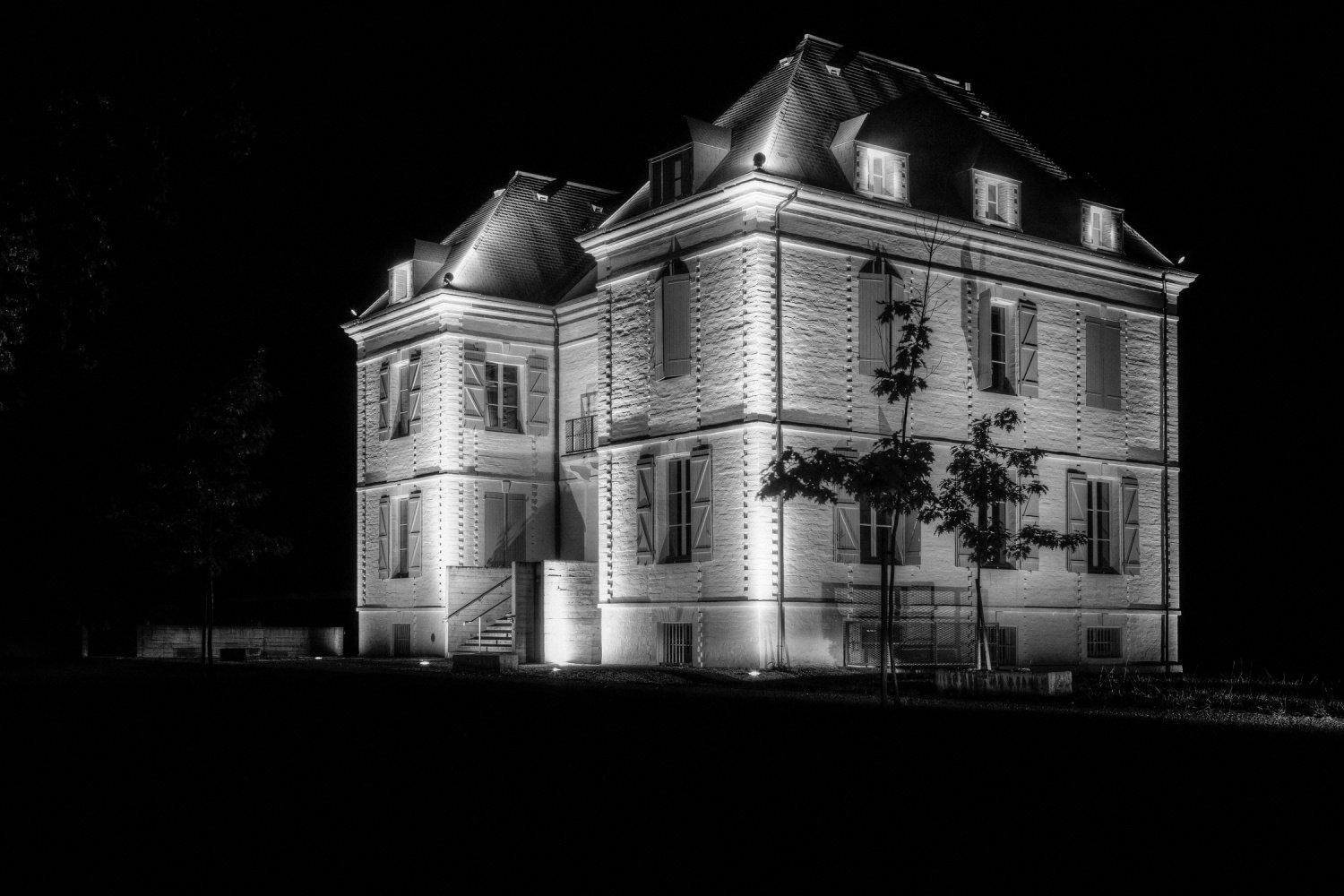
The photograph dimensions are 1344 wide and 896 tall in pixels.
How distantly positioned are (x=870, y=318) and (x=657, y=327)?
172 inches

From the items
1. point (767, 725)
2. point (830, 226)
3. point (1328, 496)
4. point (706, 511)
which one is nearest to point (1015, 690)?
point (767, 725)

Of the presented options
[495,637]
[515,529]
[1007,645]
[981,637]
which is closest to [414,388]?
[515,529]

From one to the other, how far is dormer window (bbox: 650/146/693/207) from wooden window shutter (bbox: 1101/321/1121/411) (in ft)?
34.1

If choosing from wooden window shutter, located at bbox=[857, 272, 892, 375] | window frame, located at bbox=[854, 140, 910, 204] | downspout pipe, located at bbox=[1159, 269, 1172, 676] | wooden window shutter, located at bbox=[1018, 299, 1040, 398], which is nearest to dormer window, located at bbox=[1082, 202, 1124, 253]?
downspout pipe, located at bbox=[1159, 269, 1172, 676]

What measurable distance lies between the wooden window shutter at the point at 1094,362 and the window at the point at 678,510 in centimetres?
983

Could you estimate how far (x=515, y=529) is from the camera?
140 ft

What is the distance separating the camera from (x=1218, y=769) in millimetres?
14883

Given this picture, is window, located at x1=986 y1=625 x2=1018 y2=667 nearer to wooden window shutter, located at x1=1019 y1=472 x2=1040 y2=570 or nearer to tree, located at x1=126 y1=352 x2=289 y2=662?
wooden window shutter, located at x1=1019 y1=472 x2=1040 y2=570

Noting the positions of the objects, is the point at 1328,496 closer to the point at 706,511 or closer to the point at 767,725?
the point at 706,511

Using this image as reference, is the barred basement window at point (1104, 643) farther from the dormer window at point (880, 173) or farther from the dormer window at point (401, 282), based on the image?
the dormer window at point (401, 282)

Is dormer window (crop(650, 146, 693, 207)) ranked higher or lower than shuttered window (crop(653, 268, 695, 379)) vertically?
higher

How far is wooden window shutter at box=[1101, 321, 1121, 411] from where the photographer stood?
37.8 metres

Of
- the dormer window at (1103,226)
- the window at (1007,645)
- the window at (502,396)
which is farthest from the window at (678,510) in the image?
the dormer window at (1103,226)

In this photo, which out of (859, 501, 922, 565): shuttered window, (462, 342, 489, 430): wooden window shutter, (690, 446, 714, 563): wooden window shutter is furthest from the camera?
(462, 342, 489, 430): wooden window shutter
